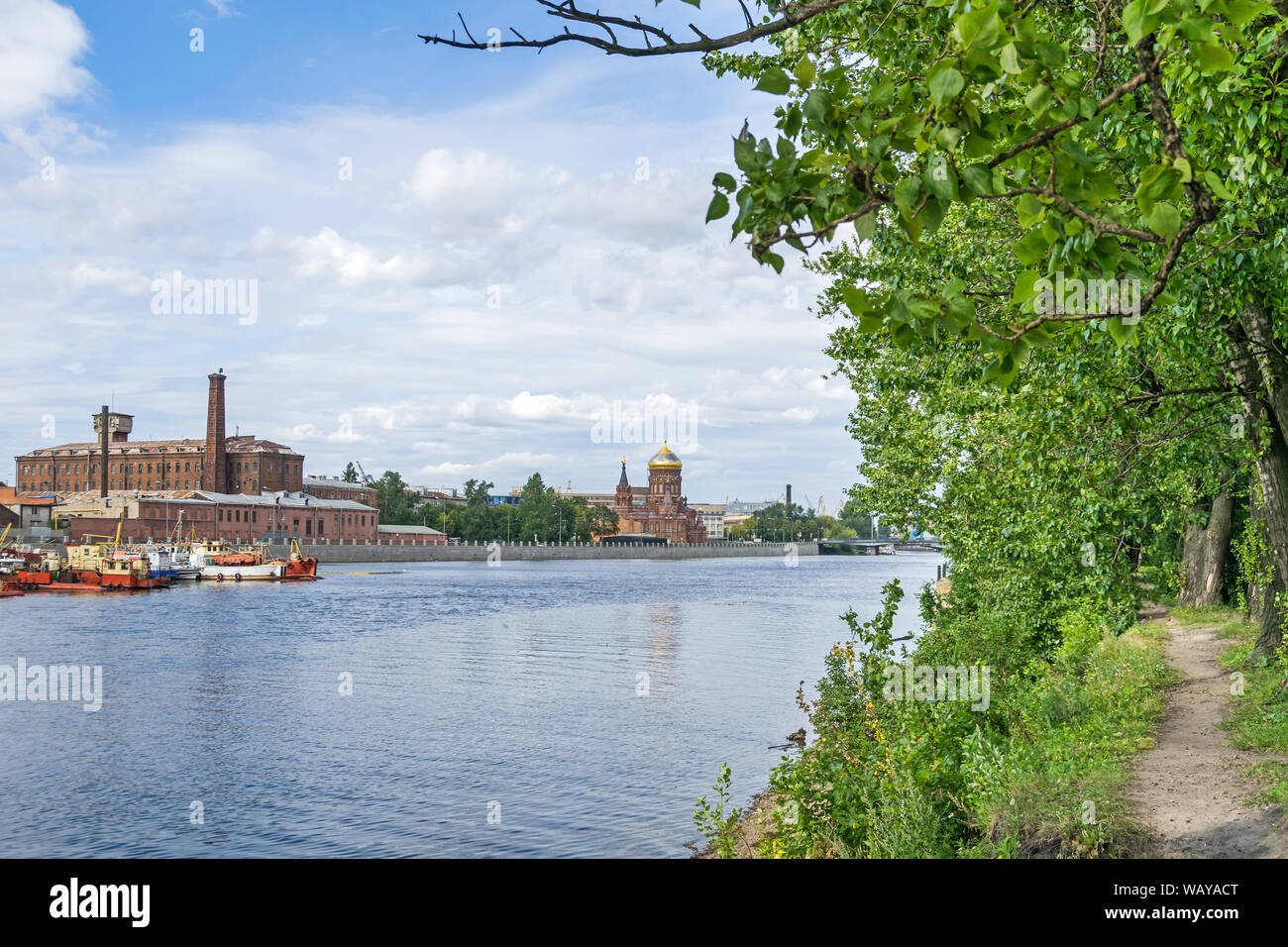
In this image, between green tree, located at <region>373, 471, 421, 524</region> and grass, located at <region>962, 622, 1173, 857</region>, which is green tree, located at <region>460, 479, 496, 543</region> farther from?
grass, located at <region>962, 622, 1173, 857</region>

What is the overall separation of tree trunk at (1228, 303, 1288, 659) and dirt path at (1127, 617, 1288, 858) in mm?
2478

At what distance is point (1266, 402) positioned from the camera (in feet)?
38.3

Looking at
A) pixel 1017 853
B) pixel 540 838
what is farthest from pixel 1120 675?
pixel 540 838

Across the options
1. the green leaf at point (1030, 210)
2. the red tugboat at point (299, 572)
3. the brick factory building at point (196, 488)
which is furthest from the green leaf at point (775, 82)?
the brick factory building at point (196, 488)

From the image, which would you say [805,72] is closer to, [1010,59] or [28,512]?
[1010,59]

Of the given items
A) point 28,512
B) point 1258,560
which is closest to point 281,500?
point 28,512

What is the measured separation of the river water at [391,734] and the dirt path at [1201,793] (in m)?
6.78

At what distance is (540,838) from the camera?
1573cm

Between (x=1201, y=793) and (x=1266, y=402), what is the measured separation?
4667 millimetres

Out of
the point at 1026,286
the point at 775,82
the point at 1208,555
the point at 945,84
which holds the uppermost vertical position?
the point at 775,82
